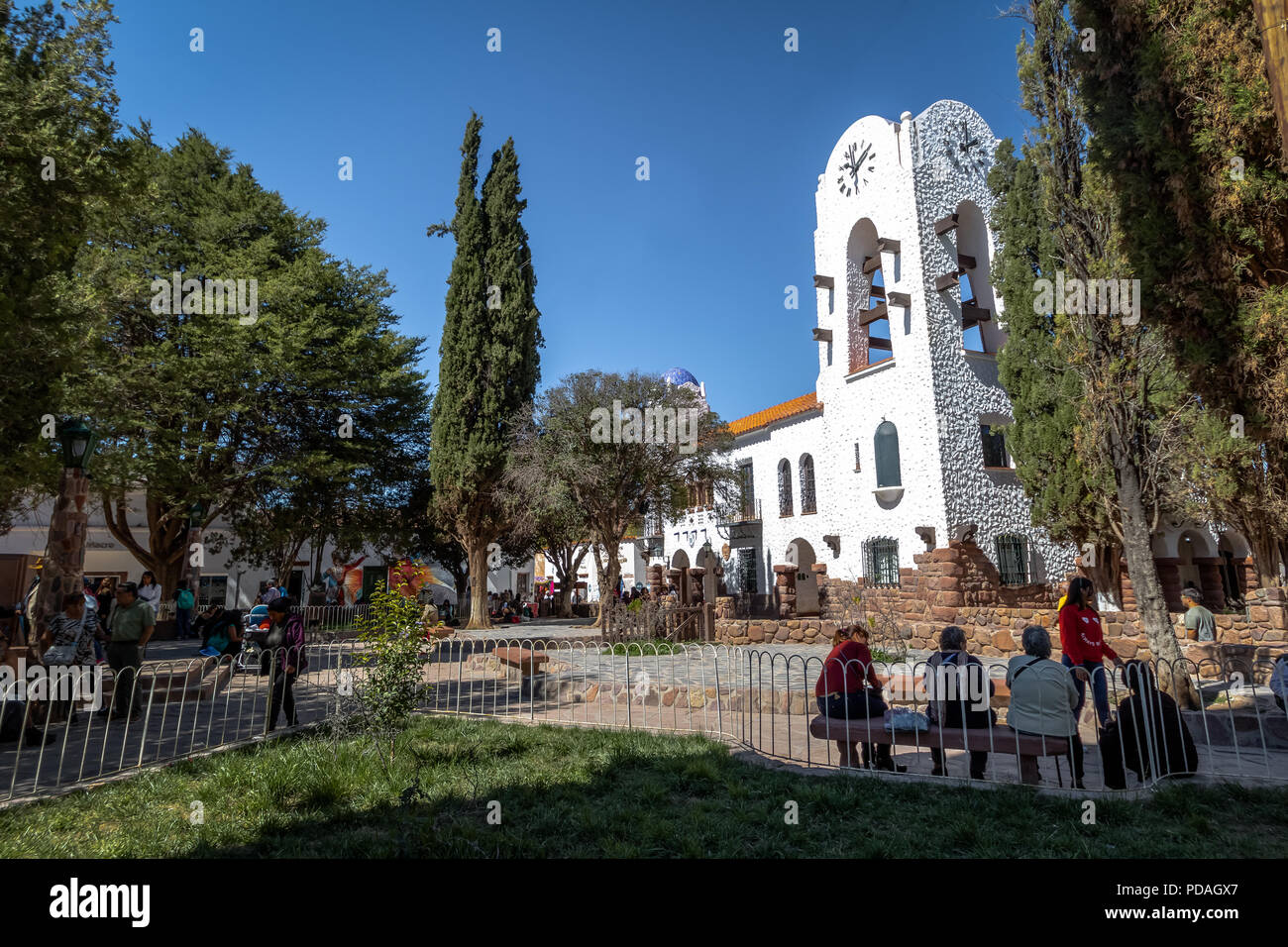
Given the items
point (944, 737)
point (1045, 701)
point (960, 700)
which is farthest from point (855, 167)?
point (944, 737)

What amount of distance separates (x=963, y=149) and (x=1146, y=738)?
20.6 metres

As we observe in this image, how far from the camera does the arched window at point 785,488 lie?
2423 cm

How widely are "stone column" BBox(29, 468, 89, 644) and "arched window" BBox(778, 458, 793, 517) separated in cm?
2005

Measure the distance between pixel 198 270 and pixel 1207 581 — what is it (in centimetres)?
3528

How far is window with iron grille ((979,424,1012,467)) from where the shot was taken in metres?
19.2

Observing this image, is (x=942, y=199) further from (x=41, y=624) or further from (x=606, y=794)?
(x=41, y=624)

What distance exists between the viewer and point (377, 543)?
27.6m

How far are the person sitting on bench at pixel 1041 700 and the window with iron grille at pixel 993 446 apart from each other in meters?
15.4

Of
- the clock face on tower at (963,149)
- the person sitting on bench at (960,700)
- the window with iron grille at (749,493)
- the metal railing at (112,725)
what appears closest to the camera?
the person sitting on bench at (960,700)

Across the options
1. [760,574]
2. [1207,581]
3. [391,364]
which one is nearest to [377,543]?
[391,364]

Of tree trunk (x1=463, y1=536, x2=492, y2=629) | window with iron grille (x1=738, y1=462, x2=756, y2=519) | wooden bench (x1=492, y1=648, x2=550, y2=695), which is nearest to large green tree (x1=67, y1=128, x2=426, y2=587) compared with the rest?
tree trunk (x1=463, y1=536, x2=492, y2=629)

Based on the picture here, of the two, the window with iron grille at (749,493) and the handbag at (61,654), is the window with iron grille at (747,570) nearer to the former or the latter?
the window with iron grille at (749,493)

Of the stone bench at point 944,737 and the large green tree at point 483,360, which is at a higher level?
the large green tree at point 483,360

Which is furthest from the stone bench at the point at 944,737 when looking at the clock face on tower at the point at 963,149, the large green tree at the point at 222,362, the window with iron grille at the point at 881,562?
the clock face on tower at the point at 963,149
